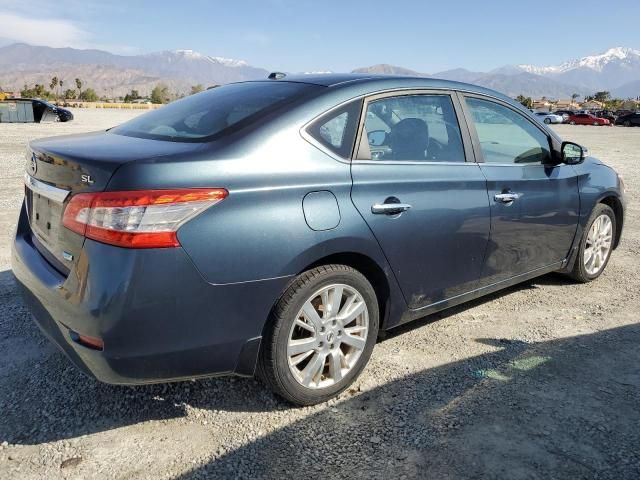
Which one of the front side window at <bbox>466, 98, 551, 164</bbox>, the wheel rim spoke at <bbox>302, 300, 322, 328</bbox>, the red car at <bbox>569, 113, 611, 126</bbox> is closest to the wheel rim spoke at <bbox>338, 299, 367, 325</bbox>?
the wheel rim spoke at <bbox>302, 300, 322, 328</bbox>

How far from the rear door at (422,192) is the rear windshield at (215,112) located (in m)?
0.51

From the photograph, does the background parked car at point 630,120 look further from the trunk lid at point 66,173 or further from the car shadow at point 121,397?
the trunk lid at point 66,173

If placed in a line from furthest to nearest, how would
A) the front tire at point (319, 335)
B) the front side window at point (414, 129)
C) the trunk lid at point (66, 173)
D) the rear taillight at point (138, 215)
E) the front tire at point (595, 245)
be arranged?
the front tire at point (595, 245), the front side window at point (414, 129), the front tire at point (319, 335), the trunk lid at point (66, 173), the rear taillight at point (138, 215)

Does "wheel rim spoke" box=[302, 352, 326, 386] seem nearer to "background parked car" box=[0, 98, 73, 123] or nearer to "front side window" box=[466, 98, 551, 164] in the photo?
"front side window" box=[466, 98, 551, 164]

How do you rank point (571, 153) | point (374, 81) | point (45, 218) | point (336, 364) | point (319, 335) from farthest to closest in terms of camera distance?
point (571, 153)
point (374, 81)
point (336, 364)
point (319, 335)
point (45, 218)

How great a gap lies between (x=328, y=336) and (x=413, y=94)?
61.9 inches

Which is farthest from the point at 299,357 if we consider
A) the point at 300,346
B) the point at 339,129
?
the point at 339,129

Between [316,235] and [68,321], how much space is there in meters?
1.17

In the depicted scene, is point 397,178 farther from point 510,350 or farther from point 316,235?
point 510,350

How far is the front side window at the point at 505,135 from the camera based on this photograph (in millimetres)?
3711

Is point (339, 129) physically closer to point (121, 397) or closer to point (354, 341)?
point (354, 341)

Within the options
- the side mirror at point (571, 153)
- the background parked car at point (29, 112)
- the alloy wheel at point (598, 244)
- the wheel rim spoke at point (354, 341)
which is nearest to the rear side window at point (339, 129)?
the wheel rim spoke at point (354, 341)

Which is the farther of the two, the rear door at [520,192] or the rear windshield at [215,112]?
the rear door at [520,192]

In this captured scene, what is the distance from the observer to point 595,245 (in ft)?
15.9
